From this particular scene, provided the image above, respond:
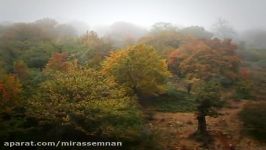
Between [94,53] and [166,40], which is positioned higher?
[166,40]

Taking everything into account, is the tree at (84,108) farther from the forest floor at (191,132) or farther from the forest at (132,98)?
the forest floor at (191,132)

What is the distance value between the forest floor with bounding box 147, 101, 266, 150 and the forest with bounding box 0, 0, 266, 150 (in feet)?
0.25

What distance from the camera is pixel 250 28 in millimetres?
115625

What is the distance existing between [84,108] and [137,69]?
1099cm

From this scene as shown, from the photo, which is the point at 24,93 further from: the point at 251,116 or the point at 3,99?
the point at 251,116

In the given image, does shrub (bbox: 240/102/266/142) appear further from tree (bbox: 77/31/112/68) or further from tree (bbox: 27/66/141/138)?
tree (bbox: 77/31/112/68)

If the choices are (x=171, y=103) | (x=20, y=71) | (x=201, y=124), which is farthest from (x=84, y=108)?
(x=171, y=103)

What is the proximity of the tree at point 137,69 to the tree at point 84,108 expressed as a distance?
24.3 feet

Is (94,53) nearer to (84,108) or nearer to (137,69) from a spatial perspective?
(137,69)

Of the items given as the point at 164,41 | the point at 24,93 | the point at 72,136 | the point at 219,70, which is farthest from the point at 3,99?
the point at 164,41

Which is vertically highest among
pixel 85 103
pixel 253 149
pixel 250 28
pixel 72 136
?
pixel 250 28

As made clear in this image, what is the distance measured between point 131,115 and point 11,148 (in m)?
7.82

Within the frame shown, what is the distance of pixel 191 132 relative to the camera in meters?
29.9

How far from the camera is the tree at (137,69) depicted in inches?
1373
